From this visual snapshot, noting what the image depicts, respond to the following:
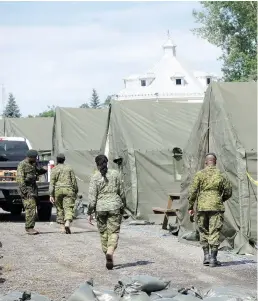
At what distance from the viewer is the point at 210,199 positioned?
11.7m

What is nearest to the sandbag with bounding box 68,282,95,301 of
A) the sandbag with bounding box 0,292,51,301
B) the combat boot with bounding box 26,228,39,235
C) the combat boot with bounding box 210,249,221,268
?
the sandbag with bounding box 0,292,51,301

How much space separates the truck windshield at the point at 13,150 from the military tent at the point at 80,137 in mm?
2406

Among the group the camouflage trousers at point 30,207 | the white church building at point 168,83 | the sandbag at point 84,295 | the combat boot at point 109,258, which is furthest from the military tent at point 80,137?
the white church building at point 168,83

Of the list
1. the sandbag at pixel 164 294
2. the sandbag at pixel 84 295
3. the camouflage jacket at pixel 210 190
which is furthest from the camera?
the camouflage jacket at pixel 210 190

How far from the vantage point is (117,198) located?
450 inches

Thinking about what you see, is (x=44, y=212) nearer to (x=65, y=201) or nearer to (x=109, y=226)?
(x=65, y=201)

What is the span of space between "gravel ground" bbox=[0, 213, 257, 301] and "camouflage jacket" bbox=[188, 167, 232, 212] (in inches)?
35.4

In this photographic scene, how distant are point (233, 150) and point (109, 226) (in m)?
3.17

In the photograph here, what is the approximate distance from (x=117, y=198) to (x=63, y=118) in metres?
14.9

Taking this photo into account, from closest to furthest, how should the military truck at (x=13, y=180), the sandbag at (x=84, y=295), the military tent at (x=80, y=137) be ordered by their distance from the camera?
the sandbag at (x=84, y=295) < the military truck at (x=13, y=180) < the military tent at (x=80, y=137)

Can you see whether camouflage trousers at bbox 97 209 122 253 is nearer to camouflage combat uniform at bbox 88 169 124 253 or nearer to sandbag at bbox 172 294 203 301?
camouflage combat uniform at bbox 88 169 124 253

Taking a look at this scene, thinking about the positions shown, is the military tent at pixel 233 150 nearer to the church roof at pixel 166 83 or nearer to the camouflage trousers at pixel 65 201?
the camouflage trousers at pixel 65 201

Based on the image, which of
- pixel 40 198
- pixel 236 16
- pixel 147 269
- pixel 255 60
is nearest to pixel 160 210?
pixel 40 198

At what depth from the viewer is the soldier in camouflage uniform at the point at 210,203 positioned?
11703 mm
